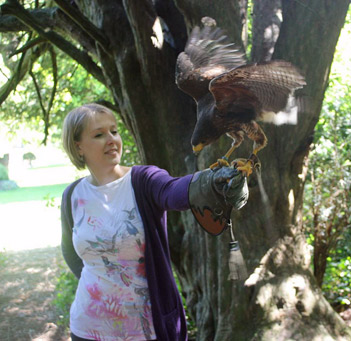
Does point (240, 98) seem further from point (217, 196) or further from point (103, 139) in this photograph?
point (103, 139)

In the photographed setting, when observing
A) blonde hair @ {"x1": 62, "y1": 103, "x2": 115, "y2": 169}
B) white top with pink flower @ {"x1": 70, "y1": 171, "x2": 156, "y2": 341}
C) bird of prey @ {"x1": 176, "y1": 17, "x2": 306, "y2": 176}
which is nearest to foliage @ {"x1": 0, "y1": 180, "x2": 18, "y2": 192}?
blonde hair @ {"x1": 62, "y1": 103, "x2": 115, "y2": 169}

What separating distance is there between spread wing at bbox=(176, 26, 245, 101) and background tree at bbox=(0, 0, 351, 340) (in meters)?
0.65

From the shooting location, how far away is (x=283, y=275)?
2857mm

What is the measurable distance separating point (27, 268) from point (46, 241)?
1845 millimetres

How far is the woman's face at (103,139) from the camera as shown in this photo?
5.61ft

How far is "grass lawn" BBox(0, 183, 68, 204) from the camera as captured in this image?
14.4 meters

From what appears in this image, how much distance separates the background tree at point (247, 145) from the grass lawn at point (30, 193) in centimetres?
1088

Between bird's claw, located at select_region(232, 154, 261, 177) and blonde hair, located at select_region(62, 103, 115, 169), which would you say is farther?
blonde hair, located at select_region(62, 103, 115, 169)

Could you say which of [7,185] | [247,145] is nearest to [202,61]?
[247,145]

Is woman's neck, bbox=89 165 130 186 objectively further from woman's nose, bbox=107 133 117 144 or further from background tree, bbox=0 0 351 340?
background tree, bbox=0 0 351 340

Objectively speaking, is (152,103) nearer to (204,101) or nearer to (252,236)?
(252,236)

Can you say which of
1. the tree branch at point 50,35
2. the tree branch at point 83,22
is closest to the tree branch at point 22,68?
the tree branch at point 50,35

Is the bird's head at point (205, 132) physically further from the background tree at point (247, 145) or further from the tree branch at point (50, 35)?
the tree branch at point (50, 35)

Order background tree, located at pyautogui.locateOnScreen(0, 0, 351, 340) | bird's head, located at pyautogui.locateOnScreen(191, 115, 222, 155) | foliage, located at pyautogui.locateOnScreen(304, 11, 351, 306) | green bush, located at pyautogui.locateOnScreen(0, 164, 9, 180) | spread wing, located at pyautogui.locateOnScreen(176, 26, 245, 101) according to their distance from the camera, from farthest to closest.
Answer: green bush, located at pyautogui.locateOnScreen(0, 164, 9, 180) → foliage, located at pyautogui.locateOnScreen(304, 11, 351, 306) → background tree, located at pyautogui.locateOnScreen(0, 0, 351, 340) → spread wing, located at pyautogui.locateOnScreen(176, 26, 245, 101) → bird's head, located at pyautogui.locateOnScreen(191, 115, 222, 155)
